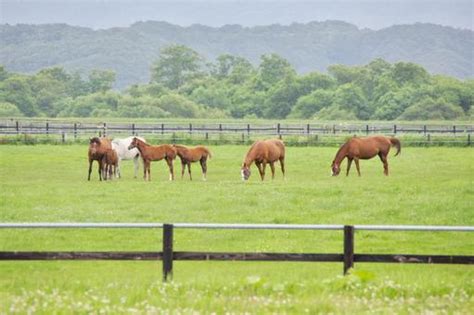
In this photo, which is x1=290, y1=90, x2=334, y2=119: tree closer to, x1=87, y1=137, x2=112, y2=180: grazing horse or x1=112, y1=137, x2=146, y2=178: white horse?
x1=112, y1=137, x2=146, y2=178: white horse

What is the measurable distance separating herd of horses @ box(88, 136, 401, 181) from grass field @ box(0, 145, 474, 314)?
34.4 inches

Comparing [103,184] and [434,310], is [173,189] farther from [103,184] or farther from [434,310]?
[434,310]

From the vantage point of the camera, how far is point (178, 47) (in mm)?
184000

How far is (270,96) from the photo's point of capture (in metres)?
140

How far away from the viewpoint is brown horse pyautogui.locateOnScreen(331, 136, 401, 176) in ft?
114

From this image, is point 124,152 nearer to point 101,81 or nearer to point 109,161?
point 109,161

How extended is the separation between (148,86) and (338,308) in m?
149

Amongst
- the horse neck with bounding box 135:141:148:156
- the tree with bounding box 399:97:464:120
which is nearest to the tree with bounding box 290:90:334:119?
the tree with bounding box 399:97:464:120

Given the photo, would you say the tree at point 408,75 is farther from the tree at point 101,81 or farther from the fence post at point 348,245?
the fence post at point 348,245

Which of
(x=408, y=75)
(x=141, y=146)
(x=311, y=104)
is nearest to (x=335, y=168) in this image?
(x=141, y=146)

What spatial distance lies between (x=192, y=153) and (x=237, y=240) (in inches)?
622

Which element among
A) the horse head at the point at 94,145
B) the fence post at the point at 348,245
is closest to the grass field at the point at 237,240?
the fence post at the point at 348,245

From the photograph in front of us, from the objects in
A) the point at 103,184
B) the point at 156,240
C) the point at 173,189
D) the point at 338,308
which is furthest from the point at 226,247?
the point at 103,184

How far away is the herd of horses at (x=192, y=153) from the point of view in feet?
110
